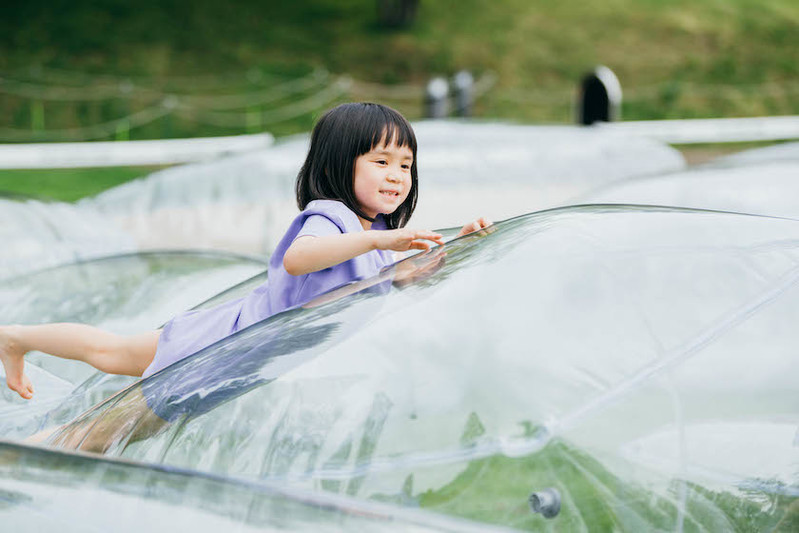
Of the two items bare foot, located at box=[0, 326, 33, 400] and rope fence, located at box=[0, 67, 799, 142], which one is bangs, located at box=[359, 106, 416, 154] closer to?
bare foot, located at box=[0, 326, 33, 400]

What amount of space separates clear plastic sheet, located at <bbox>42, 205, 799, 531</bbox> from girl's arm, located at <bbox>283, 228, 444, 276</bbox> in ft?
0.28

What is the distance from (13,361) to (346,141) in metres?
0.87

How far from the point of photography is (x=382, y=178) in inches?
80.1

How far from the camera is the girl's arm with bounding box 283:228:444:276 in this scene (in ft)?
5.92

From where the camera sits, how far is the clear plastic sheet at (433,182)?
5242 millimetres

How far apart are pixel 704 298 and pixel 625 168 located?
5049mm

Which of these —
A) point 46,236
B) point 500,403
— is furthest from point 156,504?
point 46,236

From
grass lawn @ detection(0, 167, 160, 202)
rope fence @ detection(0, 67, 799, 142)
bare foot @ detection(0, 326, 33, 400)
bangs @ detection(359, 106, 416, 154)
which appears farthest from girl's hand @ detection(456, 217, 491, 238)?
rope fence @ detection(0, 67, 799, 142)

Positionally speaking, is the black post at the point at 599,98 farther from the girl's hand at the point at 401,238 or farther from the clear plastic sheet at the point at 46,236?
the girl's hand at the point at 401,238

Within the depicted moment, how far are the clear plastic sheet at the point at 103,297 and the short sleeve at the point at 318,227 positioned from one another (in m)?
0.60

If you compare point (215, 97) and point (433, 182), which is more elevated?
point (215, 97)

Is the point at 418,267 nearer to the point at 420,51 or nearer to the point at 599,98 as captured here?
the point at 599,98

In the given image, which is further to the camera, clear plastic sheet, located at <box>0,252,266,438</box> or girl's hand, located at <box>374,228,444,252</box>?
clear plastic sheet, located at <box>0,252,266,438</box>

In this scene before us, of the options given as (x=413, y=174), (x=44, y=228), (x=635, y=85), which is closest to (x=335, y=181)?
(x=413, y=174)
